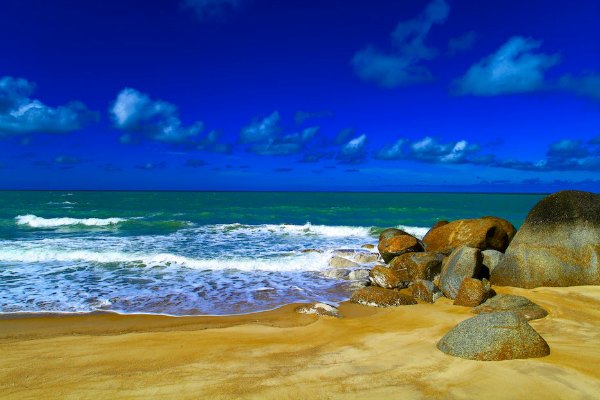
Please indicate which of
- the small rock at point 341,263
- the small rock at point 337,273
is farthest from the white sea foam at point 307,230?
the small rock at point 337,273

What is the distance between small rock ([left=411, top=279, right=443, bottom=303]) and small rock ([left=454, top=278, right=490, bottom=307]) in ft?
2.09

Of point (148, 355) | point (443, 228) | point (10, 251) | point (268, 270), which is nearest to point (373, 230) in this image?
point (443, 228)

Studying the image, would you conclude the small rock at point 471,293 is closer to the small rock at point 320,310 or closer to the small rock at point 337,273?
the small rock at point 320,310

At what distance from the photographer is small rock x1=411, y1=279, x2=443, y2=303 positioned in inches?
344

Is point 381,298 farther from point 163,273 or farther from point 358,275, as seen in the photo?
point 163,273

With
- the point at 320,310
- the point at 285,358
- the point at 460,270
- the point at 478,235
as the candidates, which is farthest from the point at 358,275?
the point at 285,358

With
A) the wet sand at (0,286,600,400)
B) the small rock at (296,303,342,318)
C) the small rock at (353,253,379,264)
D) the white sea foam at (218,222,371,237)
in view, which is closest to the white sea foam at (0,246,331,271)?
the small rock at (353,253,379,264)

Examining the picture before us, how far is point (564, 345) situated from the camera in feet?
17.1

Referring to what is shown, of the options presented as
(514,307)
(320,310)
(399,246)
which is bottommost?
(320,310)

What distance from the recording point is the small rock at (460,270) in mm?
8594

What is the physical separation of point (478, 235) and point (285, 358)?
8.68m

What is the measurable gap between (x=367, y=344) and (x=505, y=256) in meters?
5.28

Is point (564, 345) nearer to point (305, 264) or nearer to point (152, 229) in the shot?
point (305, 264)

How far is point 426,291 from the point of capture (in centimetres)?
887
